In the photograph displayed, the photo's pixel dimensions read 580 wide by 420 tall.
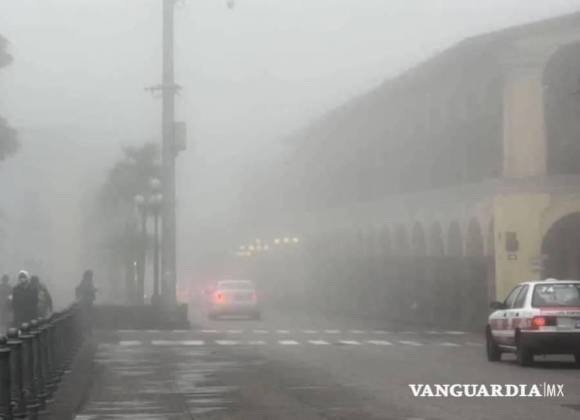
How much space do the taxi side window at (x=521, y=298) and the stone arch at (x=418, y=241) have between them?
1220 inches

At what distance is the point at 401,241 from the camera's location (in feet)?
199

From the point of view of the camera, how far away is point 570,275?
153 ft

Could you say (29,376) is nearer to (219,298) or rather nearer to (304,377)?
(304,377)

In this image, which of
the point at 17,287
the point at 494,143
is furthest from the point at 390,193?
the point at 17,287

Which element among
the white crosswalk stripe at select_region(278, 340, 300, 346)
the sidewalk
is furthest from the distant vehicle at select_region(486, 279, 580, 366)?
the white crosswalk stripe at select_region(278, 340, 300, 346)

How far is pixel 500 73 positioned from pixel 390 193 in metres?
16.2

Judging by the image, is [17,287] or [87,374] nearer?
[87,374]

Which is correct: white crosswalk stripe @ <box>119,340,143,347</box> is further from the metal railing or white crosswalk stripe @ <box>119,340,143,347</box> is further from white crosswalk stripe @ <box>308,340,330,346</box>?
the metal railing

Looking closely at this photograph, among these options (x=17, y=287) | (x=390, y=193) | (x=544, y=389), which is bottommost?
(x=544, y=389)

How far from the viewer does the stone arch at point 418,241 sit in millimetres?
57312

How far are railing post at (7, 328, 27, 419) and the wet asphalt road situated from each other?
196cm

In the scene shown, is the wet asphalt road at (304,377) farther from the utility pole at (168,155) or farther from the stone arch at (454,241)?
the stone arch at (454,241)

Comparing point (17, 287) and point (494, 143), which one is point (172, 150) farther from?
point (17, 287)

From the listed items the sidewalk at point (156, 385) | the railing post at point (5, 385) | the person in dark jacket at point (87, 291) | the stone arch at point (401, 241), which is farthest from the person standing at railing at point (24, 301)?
the stone arch at point (401, 241)
